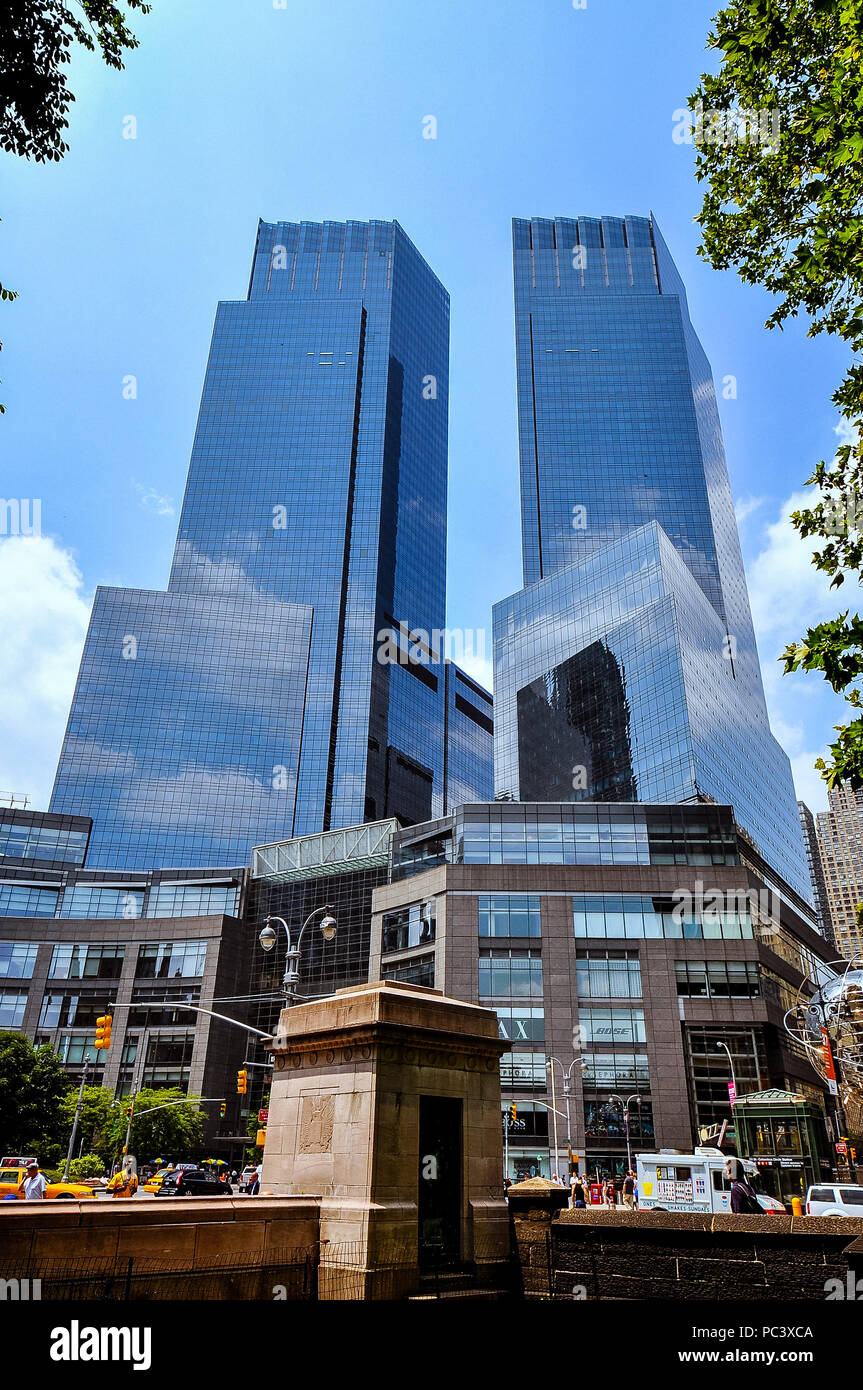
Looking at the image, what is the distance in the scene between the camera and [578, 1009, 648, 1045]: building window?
219 ft

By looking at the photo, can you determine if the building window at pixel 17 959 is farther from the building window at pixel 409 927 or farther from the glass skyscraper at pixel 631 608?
the glass skyscraper at pixel 631 608

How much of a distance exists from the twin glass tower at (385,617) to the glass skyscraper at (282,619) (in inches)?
18.6

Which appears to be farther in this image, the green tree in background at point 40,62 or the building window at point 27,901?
the building window at point 27,901

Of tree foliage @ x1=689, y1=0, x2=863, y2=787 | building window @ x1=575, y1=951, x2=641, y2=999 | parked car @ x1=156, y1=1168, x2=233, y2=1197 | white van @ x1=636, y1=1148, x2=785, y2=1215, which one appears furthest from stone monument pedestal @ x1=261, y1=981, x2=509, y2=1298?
building window @ x1=575, y1=951, x2=641, y2=999

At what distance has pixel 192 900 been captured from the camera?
105125 mm

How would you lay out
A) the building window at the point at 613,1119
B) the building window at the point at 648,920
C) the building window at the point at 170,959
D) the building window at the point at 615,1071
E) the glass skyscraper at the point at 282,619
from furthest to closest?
the glass skyscraper at the point at 282,619 → the building window at the point at 170,959 → the building window at the point at 648,920 → the building window at the point at 615,1071 → the building window at the point at 613,1119

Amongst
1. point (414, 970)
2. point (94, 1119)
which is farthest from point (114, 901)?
point (414, 970)

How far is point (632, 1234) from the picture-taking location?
1419 centimetres

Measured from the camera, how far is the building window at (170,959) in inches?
3841

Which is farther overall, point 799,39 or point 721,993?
point 721,993

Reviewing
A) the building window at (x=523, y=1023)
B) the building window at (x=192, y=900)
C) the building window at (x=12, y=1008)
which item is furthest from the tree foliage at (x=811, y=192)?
the building window at (x=12, y=1008)
